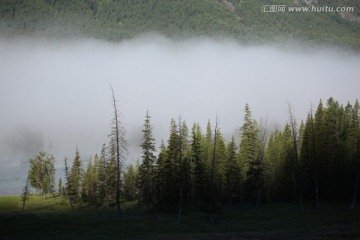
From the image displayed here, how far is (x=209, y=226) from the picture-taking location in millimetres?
52969

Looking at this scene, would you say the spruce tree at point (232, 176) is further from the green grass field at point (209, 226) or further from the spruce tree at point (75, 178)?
the spruce tree at point (75, 178)

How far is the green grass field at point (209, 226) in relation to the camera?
133 feet

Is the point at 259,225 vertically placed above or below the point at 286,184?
below

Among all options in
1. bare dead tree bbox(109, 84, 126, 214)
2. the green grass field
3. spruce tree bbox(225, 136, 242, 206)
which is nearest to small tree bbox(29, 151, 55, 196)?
spruce tree bbox(225, 136, 242, 206)

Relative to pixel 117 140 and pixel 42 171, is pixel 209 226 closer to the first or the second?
pixel 117 140

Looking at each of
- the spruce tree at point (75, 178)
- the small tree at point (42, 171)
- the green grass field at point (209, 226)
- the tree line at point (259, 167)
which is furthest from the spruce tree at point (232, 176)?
the small tree at point (42, 171)

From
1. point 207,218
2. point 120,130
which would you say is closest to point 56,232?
point 120,130

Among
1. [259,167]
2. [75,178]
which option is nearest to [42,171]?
[75,178]

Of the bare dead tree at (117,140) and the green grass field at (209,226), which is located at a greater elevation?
the bare dead tree at (117,140)

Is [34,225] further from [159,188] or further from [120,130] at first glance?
[159,188]

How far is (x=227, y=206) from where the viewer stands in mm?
79062

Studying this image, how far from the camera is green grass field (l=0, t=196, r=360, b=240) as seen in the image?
40.5 metres

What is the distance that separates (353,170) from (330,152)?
5928 millimetres

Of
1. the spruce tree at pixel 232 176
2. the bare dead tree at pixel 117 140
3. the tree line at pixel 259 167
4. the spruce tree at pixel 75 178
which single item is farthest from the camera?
the spruce tree at pixel 75 178
